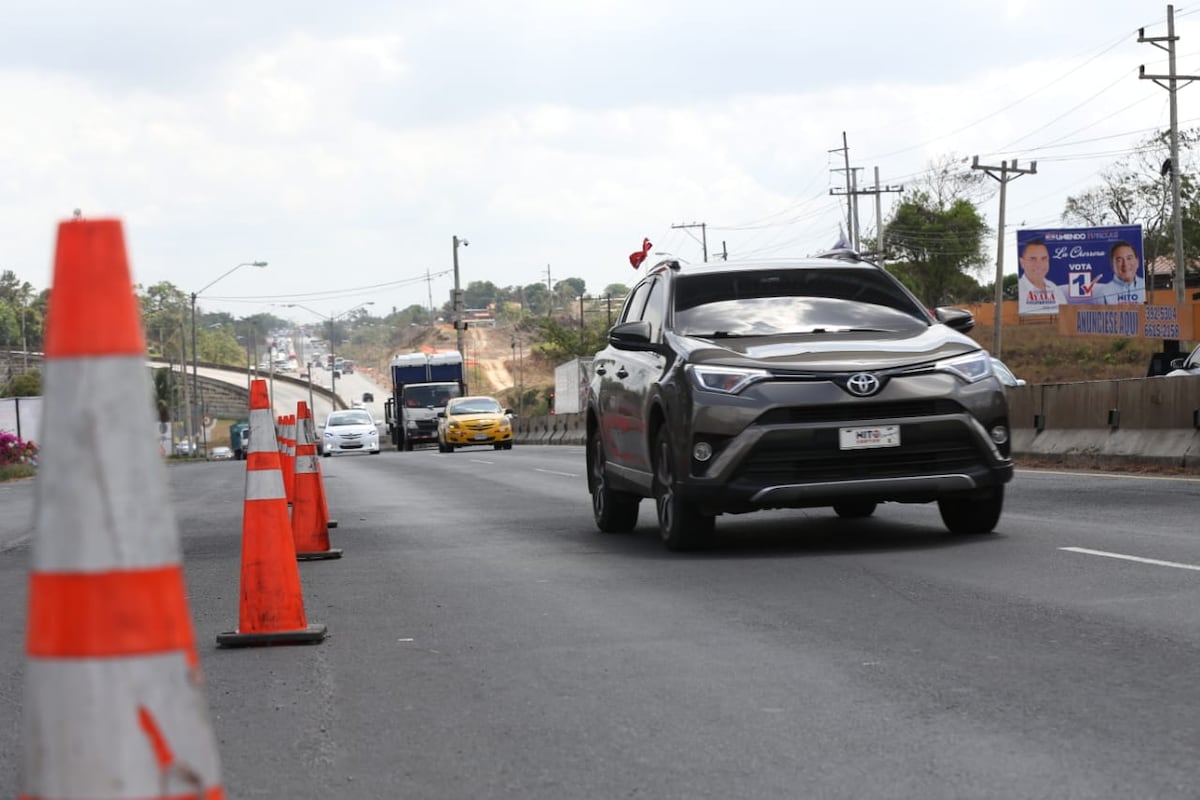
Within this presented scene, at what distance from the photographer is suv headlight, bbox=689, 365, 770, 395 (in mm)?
10078

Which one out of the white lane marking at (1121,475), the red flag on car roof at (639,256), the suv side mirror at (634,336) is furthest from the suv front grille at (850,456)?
the red flag on car roof at (639,256)

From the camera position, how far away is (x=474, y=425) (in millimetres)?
46438

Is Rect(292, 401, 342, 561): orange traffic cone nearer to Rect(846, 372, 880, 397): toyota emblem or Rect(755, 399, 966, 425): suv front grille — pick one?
Rect(755, 399, 966, 425): suv front grille

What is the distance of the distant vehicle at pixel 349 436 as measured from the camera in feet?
169

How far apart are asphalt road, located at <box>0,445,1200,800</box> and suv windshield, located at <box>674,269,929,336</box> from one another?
4.64 ft

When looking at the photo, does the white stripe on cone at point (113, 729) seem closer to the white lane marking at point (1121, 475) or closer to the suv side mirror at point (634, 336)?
the suv side mirror at point (634, 336)

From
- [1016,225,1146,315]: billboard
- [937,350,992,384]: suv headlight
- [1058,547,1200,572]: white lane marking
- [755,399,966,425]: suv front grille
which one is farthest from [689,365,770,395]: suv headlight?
[1016,225,1146,315]: billboard

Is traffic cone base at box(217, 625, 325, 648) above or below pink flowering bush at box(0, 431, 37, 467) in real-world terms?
above

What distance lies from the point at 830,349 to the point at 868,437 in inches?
24.8

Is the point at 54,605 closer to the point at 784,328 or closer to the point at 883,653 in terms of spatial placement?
the point at 883,653

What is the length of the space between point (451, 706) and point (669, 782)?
1424 mm

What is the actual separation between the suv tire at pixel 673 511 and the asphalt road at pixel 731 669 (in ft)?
0.60

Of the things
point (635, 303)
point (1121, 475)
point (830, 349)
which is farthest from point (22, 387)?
point (830, 349)

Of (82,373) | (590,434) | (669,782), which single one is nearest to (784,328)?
(590,434)
